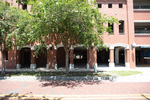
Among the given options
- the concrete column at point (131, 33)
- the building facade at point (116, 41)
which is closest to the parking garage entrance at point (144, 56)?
the building facade at point (116, 41)

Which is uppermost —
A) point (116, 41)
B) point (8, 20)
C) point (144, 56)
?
point (8, 20)

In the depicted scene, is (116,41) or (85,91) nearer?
(85,91)

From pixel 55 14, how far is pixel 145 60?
63.9 ft

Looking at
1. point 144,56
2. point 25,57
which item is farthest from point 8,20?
point 144,56

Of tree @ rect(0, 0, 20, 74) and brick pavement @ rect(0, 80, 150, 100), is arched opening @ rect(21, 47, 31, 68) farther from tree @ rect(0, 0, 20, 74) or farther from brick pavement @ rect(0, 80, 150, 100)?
brick pavement @ rect(0, 80, 150, 100)

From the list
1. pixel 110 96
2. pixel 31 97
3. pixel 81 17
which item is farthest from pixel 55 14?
pixel 110 96

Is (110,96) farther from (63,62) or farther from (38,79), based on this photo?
(63,62)

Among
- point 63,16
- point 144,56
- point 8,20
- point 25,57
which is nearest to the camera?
point 63,16

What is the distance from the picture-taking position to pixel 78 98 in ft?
14.4

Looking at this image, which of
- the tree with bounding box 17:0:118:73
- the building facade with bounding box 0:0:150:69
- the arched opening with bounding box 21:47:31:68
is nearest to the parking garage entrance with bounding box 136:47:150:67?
the building facade with bounding box 0:0:150:69

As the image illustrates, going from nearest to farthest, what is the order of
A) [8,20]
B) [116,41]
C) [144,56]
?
[8,20] → [116,41] → [144,56]

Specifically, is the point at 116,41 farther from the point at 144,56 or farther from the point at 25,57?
the point at 25,57

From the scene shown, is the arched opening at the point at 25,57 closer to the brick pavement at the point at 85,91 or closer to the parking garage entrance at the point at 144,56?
the brick pavement at the point at 85,91

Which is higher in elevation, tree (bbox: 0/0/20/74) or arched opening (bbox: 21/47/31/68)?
tree (bbox: 0/0/20/74)
